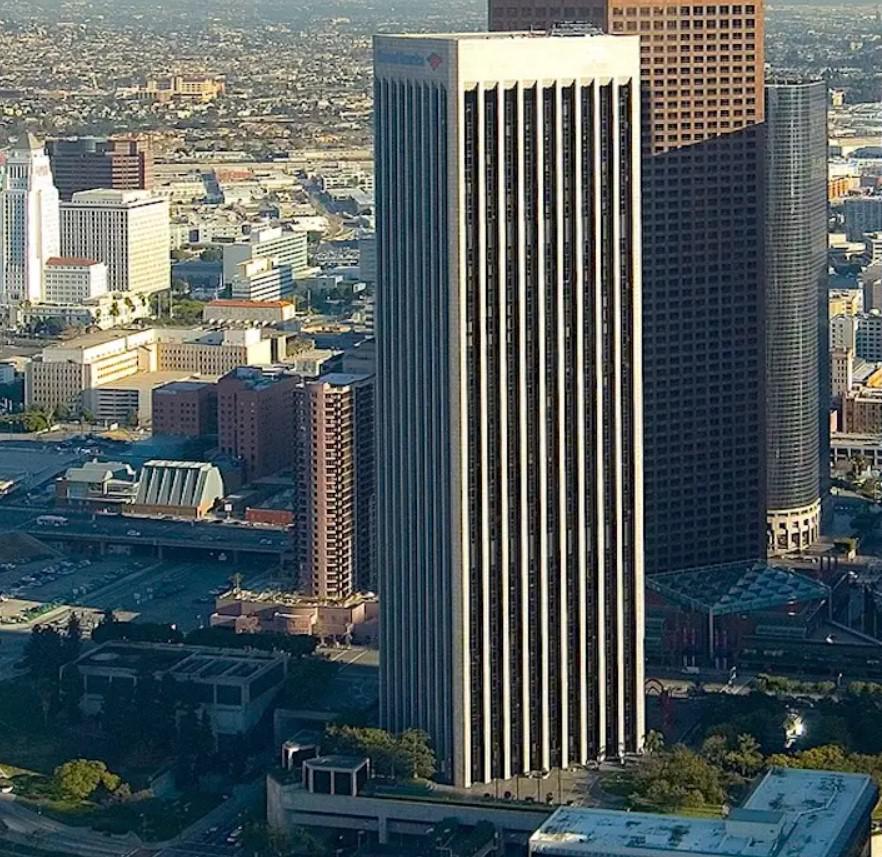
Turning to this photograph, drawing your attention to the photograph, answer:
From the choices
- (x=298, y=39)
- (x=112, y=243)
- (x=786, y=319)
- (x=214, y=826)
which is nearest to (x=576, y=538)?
(x=214, y=826)

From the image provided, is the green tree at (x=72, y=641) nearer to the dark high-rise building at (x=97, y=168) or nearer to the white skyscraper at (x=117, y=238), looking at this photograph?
the white skyscraper at (x=117, y=238)

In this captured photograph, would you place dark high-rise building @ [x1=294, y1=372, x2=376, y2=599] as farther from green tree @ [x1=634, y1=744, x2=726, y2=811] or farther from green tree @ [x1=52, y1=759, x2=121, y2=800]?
green tree @ [x1=634, y1=744, x2=726, y2=811]

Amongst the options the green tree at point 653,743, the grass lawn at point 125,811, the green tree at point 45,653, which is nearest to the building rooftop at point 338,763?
the grass lawn at point 125,811

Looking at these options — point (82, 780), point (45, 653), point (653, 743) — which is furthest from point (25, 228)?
point (653, 743)

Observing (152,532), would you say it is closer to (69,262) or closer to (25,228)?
(69,262)

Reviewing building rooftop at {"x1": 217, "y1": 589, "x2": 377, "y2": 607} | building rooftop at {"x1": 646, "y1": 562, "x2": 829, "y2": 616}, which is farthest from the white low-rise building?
building rooftop at {"x1": 646, "y1": 562, "x2": 829, "y2": 616}
